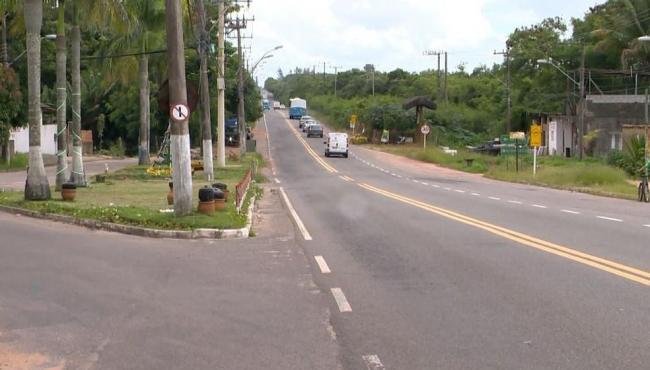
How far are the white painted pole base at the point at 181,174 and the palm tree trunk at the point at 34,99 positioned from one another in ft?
21.2

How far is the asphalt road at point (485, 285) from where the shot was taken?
6.48m

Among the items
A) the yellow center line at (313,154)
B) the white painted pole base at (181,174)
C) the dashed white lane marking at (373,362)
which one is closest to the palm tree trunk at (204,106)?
the yellow center line at (313,154)

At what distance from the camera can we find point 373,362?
6203 mm

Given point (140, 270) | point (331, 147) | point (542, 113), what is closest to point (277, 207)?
point (140, 270)

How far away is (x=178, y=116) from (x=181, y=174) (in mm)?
A: 1230

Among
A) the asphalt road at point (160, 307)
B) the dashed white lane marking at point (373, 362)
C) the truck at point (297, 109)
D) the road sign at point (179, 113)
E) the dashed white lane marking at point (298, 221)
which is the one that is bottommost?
the dashed white lane marking at point (298, 221)

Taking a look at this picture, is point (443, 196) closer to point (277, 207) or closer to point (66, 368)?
point (277, 207)

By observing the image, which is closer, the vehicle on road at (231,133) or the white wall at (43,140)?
the white wall at (43,140)

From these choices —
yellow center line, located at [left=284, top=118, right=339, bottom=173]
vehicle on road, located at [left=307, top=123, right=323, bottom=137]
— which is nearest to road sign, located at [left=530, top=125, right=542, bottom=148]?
yellow center line, located at [left=284, top=118, right=339, bottom=173]

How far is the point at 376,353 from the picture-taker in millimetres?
6469

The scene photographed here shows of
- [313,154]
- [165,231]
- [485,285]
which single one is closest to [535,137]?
[313,154]

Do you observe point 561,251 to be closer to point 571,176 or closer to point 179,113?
point 179,113

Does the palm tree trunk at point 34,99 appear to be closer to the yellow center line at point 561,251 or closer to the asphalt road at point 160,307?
the asphalt road at point 160,307

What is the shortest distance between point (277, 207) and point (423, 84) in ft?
352
